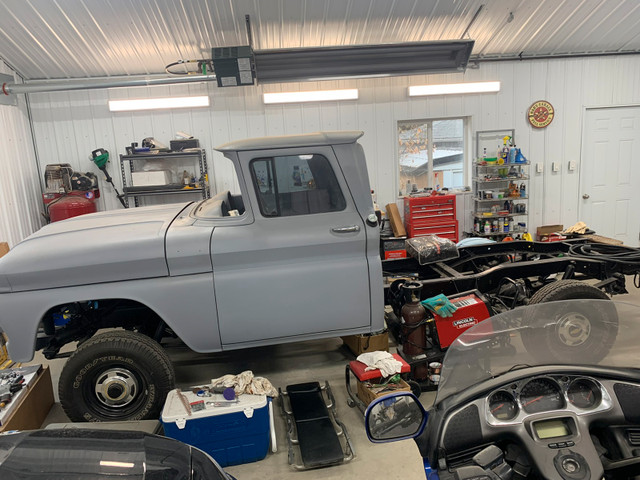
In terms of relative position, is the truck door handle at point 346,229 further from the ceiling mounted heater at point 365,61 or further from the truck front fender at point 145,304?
the ceiling mounted heater at point 365,61

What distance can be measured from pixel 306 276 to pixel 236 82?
165 inches

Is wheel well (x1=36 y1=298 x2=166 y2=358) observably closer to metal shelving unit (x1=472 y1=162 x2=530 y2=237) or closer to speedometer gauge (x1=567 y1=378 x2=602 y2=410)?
speedometer gauge (x1=567 y1=378 x2=602 y2=410)

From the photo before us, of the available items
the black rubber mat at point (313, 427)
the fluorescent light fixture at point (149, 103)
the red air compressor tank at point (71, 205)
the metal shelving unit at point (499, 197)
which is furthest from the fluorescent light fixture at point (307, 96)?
the black rubber mat at point (313, 427)

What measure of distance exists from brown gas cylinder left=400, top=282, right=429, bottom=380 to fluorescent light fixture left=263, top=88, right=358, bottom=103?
4.37 m

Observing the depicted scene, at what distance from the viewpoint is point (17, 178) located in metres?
6.57

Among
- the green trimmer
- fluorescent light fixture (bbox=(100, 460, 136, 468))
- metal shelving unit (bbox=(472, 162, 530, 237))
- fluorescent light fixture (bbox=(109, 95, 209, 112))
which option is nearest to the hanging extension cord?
metal shelving unit (bbox=(472, 162, 530, 237))

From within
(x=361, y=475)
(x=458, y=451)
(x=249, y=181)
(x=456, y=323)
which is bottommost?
(x=361, y=475)

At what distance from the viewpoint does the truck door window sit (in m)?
3.28

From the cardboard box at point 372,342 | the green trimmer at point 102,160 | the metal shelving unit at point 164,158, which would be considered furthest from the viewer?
the green trimmer at point 102,160

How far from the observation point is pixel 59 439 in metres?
1.63

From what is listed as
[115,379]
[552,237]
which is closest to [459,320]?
[115,379]

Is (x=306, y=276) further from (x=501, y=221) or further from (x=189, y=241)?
(x=501, y=221)

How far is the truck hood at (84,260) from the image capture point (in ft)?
10.2

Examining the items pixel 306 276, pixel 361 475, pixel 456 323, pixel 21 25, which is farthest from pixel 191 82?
pixel 361 475
